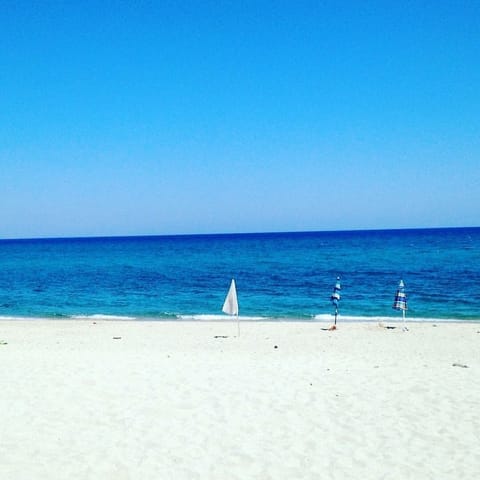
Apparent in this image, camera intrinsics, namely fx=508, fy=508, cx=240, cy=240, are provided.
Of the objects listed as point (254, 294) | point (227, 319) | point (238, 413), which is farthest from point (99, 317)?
point (238, 413)

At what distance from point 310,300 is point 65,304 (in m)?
16.3

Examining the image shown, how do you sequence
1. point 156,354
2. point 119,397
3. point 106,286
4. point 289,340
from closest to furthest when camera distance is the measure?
point 119,397
point 156,354
point 289,340
point 106,286

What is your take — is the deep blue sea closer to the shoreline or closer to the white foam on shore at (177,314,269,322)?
the white foam on shore at (177,314,269,322)

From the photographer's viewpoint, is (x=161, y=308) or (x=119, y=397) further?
(x=161, y=308)

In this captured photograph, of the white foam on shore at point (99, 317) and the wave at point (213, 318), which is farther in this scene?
the white foam on shore at point (99, 317)

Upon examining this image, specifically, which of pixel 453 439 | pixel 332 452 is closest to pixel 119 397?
pixel 332 452

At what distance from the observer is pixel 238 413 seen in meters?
8.86

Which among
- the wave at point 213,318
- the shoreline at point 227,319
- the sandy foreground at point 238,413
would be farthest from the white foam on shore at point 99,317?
the sandy foreground at point 238,413

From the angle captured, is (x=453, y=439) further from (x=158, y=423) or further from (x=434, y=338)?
(x=434, y=338)

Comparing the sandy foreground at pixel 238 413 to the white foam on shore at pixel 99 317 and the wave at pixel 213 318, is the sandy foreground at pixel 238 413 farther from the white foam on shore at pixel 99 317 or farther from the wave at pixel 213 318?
the white foam on shore at pixel 99 317

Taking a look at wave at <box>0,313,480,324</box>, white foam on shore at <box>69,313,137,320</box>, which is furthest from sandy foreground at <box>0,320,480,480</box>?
white foam on shore at <box>69,313,137,320</box>

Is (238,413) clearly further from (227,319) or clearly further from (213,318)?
(213,318)

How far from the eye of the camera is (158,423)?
27.5 feet

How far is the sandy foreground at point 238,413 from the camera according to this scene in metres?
6.86
